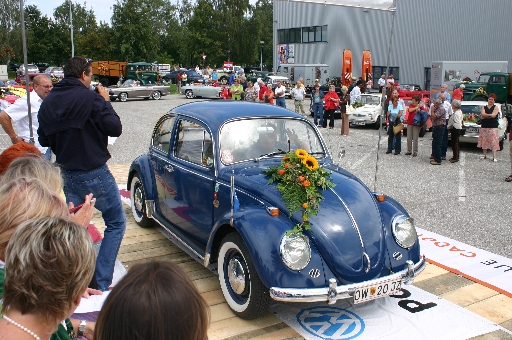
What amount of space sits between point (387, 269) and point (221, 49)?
212ft

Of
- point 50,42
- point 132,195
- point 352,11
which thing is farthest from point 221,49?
point 132,195

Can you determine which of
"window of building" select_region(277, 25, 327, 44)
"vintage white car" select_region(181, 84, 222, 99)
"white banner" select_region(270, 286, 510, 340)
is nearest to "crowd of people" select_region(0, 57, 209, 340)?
"white banner" select_region(270, 286, 510, 340)

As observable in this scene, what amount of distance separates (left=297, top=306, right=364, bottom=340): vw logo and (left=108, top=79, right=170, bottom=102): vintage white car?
24.9 m

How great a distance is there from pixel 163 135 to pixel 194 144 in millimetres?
833

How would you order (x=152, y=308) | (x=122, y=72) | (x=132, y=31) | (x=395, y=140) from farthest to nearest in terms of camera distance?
1. (x=132, y=31)
2. (x=122, y=72)
3. (x=395, y=140)
4. (x=152, y=308)

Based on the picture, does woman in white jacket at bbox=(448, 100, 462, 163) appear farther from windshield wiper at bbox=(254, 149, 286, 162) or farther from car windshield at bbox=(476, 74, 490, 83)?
car windshield at bbox=(476, 74, 490, 83)

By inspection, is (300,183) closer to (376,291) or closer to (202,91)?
(376,291)

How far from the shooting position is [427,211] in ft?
25.4

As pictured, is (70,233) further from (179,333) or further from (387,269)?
(387,269)

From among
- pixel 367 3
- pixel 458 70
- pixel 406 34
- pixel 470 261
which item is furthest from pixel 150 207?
pixel 406 34

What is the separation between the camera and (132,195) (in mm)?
6574

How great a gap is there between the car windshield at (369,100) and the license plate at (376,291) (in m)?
14.7

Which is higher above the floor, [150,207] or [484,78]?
[484,78]

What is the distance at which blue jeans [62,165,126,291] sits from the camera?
4.08 m
